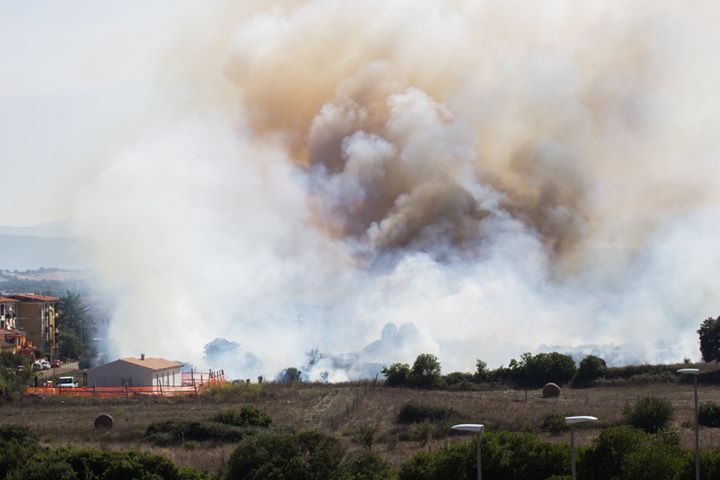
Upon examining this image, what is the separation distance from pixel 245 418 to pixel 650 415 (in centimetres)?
1520

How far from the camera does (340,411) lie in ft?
174

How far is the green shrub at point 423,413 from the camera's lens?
Answer: 162 feet

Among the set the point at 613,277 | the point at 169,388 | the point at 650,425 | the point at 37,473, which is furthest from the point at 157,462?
the point at 613,277

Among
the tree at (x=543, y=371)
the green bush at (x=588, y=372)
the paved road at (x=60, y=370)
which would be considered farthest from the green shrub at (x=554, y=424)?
the paved road at (x=60, y=370)

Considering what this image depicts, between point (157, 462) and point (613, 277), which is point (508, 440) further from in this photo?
point (613, 277)

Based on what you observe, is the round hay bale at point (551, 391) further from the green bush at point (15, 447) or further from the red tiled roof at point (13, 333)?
the red tiled roof at point (13, 333)

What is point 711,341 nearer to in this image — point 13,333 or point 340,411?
point 340,411

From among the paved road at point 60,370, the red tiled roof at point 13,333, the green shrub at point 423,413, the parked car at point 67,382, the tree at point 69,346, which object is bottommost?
the green shrub at point 423,413

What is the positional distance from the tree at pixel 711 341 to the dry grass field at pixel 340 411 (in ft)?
23.2

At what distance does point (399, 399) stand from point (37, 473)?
86.6 ft

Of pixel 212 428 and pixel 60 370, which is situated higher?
pixel 60 370

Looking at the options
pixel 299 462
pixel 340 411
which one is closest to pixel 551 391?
pixel 340 411

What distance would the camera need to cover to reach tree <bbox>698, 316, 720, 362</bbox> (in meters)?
66.9

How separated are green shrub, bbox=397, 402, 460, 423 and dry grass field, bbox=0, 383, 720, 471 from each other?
→ 563 millimetres
